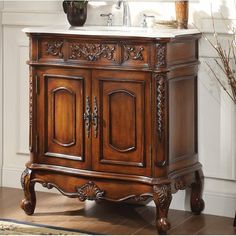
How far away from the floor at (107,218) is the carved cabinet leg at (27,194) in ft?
0.13

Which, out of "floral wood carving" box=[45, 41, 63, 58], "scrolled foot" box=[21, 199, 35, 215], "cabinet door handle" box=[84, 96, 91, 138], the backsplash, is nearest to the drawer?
"floral wood carving" box=[45, 41, 63, 58]

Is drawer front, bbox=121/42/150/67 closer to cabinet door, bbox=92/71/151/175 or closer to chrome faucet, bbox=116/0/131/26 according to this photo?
cabinet door, bbox=92/71/151/175

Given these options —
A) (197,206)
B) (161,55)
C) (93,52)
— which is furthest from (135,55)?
(197,206)

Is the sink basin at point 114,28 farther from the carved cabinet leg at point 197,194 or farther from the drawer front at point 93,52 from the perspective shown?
the carved cabinet leg at point 197,194

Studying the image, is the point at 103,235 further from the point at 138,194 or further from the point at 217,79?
the point at 217,79

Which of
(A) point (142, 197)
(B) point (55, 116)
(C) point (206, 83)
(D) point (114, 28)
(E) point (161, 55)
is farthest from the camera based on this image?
(D) point (114, 28)

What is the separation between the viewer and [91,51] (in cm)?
391

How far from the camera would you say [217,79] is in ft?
13.5

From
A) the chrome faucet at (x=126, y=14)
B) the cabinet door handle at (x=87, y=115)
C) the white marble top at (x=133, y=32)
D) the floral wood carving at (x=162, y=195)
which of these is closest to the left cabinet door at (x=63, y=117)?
the cabinet door handle at (x=87, y=115)

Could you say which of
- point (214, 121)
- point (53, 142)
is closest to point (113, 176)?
point (53, 142)

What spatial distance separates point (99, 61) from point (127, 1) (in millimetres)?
629

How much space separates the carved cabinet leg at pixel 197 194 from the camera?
421 cm

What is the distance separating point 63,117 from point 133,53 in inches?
21.7

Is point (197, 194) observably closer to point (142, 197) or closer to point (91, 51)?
point (142, 197)
